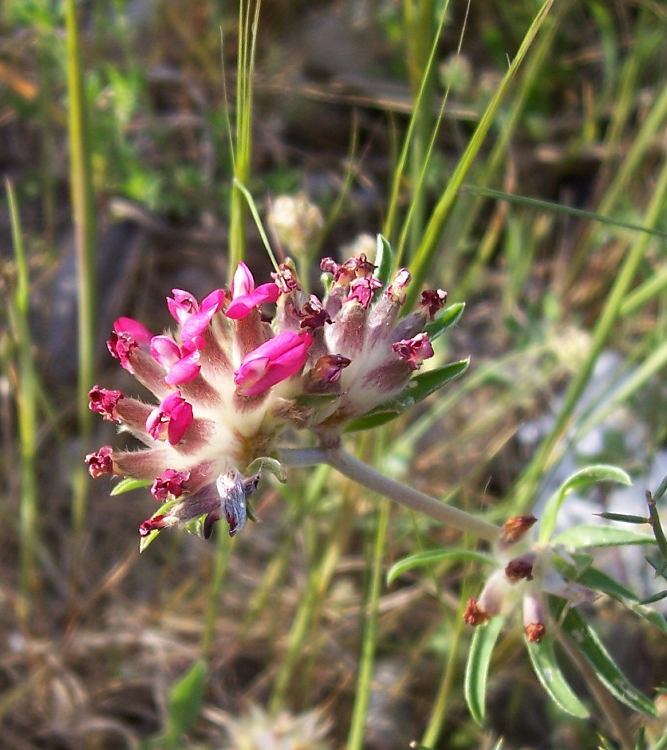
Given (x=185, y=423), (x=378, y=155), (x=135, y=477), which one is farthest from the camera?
(x=378, y=155)

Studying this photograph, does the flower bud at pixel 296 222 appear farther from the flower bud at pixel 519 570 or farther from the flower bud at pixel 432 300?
the flower bud at pixel 519 570

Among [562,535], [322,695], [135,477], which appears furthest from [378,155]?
[135,477]

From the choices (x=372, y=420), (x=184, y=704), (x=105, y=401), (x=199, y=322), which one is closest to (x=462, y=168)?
(x=372, y=420)

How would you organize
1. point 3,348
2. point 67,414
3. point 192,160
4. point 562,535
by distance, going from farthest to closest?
point 192,160
point 67,414
point 3,348
point 562,535

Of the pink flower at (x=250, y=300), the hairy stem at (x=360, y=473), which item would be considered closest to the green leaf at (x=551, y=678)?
the hairy stem at (x=360, y=473)

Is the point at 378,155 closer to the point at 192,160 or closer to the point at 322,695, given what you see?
the point at 192,160

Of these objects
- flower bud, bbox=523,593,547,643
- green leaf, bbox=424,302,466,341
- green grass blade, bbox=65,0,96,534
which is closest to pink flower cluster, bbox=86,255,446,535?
green leaf, bbox=424,302,466,341

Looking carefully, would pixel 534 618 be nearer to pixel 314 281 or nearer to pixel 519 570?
pixel 519 570
